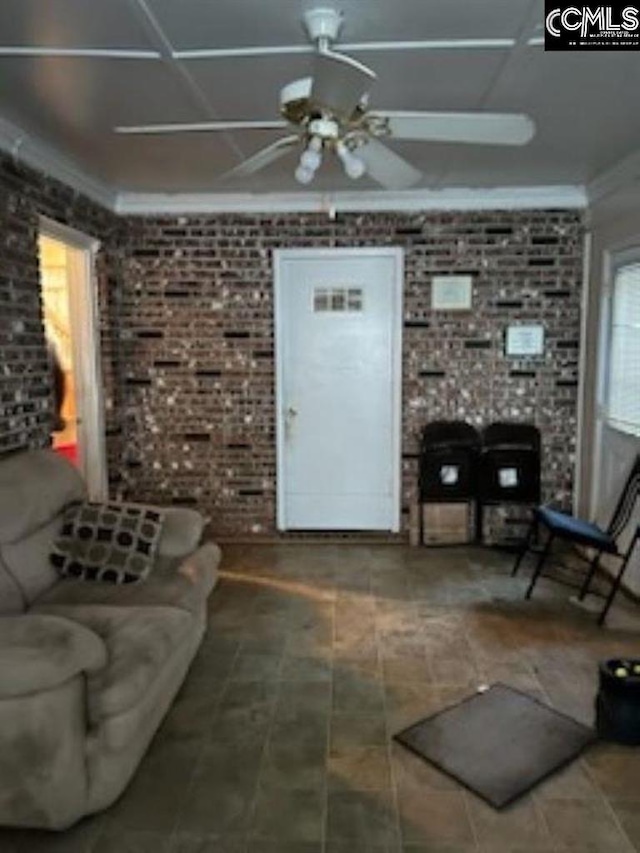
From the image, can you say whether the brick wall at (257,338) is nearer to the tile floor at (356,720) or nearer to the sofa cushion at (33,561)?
the tile floor at (356,720)

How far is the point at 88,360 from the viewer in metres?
4.21

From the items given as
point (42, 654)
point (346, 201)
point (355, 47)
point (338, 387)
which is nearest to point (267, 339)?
point (338, 387)

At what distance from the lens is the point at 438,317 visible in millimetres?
4547

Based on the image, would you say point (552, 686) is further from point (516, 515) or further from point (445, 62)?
point (445, 62)

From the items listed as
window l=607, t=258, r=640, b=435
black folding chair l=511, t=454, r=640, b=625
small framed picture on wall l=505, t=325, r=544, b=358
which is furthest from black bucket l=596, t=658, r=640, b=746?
small framed picture on wall l=505, t=325, r=544, b=358

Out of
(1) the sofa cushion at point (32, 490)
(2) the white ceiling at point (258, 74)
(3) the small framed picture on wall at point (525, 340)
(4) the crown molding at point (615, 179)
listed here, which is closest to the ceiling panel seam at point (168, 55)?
(2) the white ceiling at point (258, 74)

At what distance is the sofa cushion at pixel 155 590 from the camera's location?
258cm

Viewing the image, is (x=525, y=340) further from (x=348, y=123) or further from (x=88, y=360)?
(x=88, y=360)

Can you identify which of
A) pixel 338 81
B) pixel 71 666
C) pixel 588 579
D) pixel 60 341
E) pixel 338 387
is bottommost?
pixel 588 579

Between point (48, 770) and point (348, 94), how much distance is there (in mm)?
2061

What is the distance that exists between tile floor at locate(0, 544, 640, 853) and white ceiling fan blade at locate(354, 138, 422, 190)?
2.11 m

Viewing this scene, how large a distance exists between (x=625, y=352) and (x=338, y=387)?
1871 mm

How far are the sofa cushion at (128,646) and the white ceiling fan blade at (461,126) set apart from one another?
1.89m

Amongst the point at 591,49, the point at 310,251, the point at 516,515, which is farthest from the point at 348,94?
the point at 516,515
